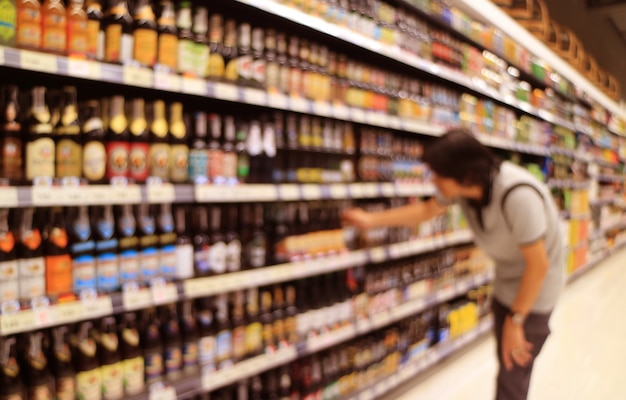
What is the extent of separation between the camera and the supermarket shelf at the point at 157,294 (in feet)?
4.75

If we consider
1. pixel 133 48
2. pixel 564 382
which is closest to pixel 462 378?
pixel 564 382

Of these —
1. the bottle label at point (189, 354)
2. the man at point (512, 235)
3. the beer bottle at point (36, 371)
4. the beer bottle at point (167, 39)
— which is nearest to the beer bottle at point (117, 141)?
the beer bottle at point (167, 39)

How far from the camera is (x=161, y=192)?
5.68 ft

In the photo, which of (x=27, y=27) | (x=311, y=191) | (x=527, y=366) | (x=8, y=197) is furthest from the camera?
(x=311, y=191)

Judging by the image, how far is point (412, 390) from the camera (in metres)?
3.13

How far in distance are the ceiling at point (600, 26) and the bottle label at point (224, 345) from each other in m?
6.66

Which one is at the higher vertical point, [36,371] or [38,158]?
[38,158]

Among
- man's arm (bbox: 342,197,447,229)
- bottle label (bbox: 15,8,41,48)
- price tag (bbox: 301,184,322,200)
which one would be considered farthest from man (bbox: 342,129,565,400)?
bottle label (bbox: 15,8,41,48)

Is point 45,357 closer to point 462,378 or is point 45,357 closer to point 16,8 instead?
point 16,8

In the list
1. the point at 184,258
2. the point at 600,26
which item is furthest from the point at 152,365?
the point at 600,26

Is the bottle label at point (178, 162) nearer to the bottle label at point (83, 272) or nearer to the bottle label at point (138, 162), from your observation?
the bottle label at point (138, 162)

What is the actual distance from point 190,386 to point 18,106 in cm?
113

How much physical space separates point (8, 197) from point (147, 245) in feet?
1.73

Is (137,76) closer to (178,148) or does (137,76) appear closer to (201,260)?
(178,148)
